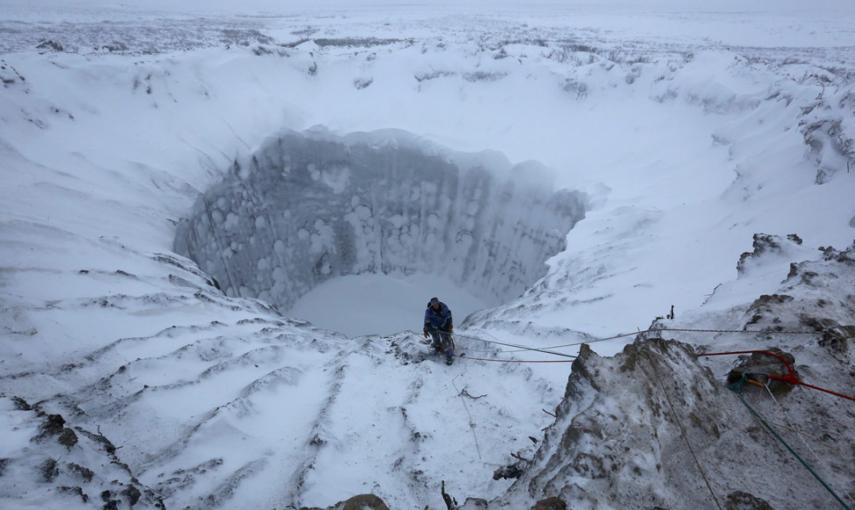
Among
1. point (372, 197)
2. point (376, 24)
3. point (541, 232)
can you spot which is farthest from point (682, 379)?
point (376, 24)

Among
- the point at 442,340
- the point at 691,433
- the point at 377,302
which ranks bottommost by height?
the point at 377,302

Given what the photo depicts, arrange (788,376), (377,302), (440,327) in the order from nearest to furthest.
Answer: (788,376), (440,327), (377,302)

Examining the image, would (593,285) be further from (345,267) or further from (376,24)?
(376,24)

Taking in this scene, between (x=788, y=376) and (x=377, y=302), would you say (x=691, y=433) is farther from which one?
(x=377, y=302)

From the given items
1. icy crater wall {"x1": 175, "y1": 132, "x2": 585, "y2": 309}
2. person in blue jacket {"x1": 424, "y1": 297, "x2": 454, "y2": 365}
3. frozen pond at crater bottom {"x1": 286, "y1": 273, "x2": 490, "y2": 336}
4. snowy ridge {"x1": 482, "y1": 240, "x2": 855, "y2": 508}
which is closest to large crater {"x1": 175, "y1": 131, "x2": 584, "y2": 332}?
icy crater wall {"x1": 175, "y1": 132, "x2": 585, "y2": 309}

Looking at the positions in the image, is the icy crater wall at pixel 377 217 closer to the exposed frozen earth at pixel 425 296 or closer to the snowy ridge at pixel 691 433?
the exposed frozen earth at pixel 425 296

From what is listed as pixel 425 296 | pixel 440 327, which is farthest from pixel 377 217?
pixel 440 327

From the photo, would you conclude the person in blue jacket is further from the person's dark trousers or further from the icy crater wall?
the icy crater wall
